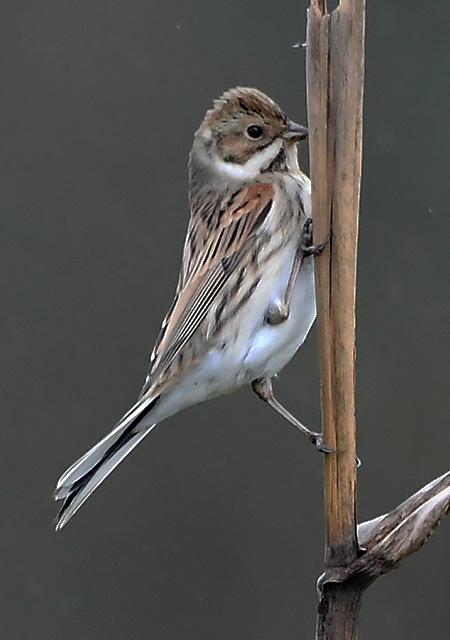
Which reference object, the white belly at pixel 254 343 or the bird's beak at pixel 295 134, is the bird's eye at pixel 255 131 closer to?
the bird's beak at pixel 295 134

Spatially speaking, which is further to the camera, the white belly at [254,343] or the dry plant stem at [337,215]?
the white belly at [254,343]

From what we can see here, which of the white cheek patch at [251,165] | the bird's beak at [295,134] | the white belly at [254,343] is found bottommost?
the white belly at [254,343]

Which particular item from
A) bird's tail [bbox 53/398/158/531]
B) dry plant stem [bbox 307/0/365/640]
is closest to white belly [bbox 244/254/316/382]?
bird's tail [bbox 53/398/158/531]

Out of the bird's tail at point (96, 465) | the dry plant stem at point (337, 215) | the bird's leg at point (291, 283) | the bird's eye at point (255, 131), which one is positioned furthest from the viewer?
the bird's eye at point (255, 131)

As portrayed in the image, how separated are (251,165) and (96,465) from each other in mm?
585

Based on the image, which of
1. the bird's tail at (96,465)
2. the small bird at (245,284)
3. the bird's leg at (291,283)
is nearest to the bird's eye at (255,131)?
the small bird at (245,284)

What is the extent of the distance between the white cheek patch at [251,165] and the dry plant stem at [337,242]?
60cm

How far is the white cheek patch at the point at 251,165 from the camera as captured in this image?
1.95 metres

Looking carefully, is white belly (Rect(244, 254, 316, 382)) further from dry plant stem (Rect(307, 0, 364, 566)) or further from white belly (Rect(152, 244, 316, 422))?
dry plant stem (Rect(307, 0, 364, 566))

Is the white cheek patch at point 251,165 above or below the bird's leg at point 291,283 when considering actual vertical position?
above

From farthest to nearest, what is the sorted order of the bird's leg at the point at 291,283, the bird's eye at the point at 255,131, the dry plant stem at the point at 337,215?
1. the bird's eye at the point at 255,131
2. the bird's leg at the point at 291,283
3. the dry plant stem at the point at 337,215

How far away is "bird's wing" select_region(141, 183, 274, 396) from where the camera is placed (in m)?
1.90

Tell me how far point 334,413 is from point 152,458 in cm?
216

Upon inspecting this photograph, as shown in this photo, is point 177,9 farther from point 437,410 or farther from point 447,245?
point 437,410
